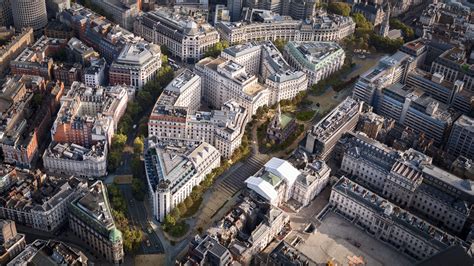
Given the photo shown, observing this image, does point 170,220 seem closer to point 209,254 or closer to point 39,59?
point 209,254

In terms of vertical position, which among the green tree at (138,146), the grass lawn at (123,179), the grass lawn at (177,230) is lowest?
the grass lawn at (177,230)

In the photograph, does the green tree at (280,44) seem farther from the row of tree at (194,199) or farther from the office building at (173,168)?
the office building at (173,168)

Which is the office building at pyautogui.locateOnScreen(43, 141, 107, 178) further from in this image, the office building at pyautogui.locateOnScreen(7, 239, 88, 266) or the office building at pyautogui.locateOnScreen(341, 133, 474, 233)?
the office building at pyautogui.locateOnScreen(341, 133, 474, 233)

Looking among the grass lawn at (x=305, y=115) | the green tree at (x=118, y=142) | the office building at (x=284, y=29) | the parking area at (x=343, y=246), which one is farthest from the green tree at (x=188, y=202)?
the office building at (x=284, y=29)

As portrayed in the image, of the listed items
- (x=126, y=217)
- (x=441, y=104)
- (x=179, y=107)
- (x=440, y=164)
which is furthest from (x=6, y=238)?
(x=441, y=104)

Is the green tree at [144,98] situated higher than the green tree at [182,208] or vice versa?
the green tree at [144,98]

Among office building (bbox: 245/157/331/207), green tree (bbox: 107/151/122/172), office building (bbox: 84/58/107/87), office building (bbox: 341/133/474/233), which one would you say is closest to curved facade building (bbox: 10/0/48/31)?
office building (bbox: 84/58/107/87)
